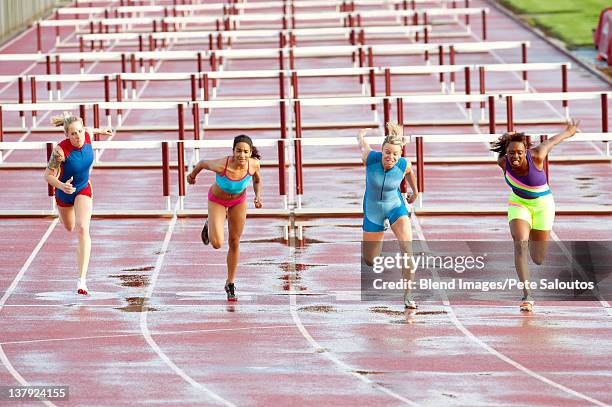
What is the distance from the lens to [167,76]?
1049 inches

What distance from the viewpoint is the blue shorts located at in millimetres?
13320

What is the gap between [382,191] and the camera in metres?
13.3

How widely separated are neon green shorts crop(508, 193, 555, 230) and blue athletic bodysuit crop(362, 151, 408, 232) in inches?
34.7

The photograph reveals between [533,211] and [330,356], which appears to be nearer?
[330,356]

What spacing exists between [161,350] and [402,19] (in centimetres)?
3346

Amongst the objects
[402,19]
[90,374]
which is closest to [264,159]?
[90,374]

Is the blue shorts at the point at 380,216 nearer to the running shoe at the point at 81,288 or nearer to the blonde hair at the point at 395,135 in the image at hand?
the blonde hair at the point at 395,135

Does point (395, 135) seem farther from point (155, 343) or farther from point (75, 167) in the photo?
point (75, 167)

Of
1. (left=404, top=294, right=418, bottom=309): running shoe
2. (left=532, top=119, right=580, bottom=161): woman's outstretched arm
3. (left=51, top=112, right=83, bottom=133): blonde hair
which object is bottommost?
(left=404, top=294, right=418, bottom=309): running shoe

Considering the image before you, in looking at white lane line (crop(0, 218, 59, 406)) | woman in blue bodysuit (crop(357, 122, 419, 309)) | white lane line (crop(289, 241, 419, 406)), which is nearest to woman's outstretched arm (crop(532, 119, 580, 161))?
woman in blue bodysuit (crop(357, 122, 419, 309))

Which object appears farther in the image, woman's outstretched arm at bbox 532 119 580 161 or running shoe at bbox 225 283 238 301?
running shoe at bbox 225 283 238 301

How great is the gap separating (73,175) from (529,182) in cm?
383

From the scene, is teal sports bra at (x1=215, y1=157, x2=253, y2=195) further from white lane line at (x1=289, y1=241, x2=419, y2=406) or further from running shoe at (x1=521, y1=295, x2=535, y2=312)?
running shoe at (x1=521, y1=295, x2=535, y2=312)

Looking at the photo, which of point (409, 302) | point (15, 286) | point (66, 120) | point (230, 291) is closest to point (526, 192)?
point (409, 302)
